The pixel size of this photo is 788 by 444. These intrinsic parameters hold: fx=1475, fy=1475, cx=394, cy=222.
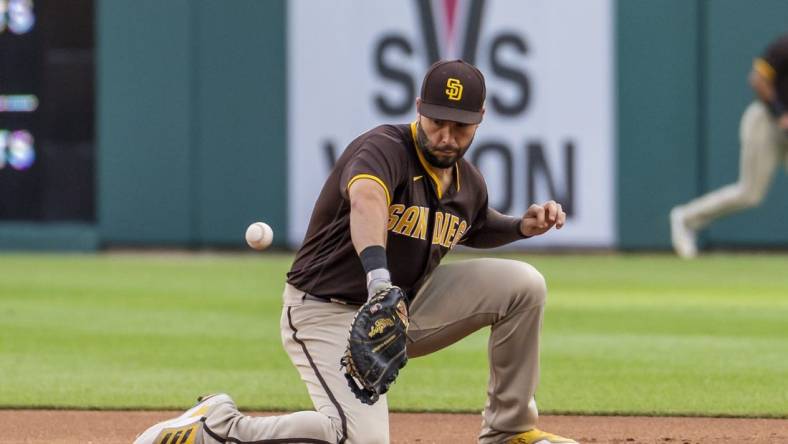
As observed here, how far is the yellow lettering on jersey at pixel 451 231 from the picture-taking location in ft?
15.8

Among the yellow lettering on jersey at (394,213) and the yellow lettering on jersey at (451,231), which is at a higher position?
the yellow lettering on jersey at (394,213)

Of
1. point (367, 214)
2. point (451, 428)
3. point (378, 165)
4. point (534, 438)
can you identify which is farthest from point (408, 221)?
point (451, 428)

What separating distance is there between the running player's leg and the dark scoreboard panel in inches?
422

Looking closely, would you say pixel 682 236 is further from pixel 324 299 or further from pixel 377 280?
pixel 377 280

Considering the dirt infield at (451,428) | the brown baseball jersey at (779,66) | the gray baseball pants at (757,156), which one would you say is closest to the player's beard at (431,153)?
the dirt infield at (451,428)

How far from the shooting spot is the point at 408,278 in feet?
15.9

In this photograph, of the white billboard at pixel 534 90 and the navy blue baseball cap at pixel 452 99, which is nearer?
the navy blue baseball cap at pixel 452 99

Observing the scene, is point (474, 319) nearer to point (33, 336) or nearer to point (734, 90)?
point (33, 336)

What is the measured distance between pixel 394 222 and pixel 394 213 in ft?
0.13

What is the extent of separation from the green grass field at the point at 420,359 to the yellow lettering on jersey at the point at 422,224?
5.65 ft

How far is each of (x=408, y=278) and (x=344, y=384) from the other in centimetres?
46

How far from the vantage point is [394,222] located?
4.67 meters

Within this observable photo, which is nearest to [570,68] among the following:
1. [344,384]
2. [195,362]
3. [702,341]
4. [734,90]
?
[734,90]

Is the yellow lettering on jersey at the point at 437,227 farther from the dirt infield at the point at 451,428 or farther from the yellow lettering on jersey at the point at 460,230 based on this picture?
the dirt infield at the point at 451,428
